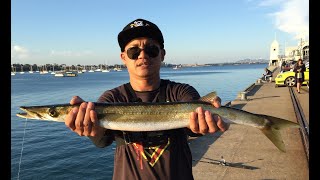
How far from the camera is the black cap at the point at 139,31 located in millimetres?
3617

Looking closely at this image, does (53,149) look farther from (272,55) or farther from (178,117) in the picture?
(272,55)

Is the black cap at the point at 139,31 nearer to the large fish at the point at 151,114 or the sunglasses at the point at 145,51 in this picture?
the sunglasses at the point at 145,51

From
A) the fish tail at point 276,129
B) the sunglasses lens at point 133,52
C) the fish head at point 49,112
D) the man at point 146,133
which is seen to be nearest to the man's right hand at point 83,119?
the man at point 146,133

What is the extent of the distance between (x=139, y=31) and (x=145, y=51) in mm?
262

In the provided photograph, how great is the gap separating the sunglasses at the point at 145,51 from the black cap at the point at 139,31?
0.39ft

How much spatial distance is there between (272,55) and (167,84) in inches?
4700

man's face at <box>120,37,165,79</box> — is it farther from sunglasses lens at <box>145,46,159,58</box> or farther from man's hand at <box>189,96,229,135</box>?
man's hand at <box>189,96,229,135</box>

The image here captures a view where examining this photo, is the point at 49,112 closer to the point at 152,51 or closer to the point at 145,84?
the point at 145,84

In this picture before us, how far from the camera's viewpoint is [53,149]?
62.3 ft

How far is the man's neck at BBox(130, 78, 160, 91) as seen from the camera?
12.1 ft

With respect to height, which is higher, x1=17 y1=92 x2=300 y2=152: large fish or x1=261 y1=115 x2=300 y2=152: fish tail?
x1=17 y1=92 x2=300 y2=152: large fish

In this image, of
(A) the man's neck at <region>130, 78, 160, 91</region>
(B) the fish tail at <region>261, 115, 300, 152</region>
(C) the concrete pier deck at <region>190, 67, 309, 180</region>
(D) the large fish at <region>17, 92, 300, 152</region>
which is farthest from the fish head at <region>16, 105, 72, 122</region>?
(C) the concrete pier deck at <region>190, 67, 309, 180</region>
